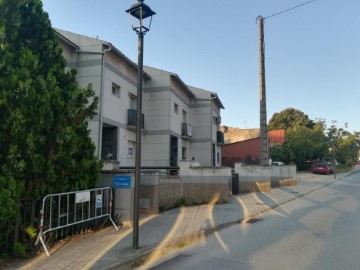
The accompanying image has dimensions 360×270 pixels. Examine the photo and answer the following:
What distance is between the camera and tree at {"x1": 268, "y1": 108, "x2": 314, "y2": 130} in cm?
6812

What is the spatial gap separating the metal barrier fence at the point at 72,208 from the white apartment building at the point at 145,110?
701 cm

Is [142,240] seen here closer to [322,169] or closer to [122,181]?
[122,181]

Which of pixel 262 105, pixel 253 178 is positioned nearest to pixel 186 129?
pixel 262 105

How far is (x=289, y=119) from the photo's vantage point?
7012 cm

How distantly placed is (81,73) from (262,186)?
36.7ft

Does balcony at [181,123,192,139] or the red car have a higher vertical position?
balcony at [181,123,192,139]

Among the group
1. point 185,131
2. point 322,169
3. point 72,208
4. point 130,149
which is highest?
point 185,131

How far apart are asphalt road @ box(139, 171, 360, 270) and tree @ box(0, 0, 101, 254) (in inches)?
102

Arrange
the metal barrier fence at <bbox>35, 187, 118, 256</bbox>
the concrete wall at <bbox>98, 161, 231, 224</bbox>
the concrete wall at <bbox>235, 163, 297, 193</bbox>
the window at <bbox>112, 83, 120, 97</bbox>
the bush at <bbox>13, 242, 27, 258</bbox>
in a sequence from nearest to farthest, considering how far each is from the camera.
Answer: the bush at <bbox>13, 242, 27, 258</bbox>
the metal barrier fence at <bbox>35, 187, 118, 256</bbox>
the concrete wall at <bbox>98, 161, 231, 224</bbox>
the window at <bbox>112, 83, 120, 97</bbox>
the concrete wall at <bbox>235, 163, 297, 193</bbox>

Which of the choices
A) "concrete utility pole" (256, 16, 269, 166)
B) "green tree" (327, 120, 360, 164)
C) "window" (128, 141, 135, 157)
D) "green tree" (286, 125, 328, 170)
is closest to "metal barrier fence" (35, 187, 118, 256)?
"window" (128, 141, 135, 157)

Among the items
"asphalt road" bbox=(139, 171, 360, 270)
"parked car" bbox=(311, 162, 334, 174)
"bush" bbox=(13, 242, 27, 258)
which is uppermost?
"parked car" bbox=(311, 162, 334, 174)

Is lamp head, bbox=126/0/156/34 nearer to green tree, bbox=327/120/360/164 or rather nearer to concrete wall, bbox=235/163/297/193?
concrete wall, bbox=235/163/297/193

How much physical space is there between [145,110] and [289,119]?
55978 mm

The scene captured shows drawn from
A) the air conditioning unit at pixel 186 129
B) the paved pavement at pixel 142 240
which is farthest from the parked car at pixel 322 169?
the paved pavement at pixel 142 240
